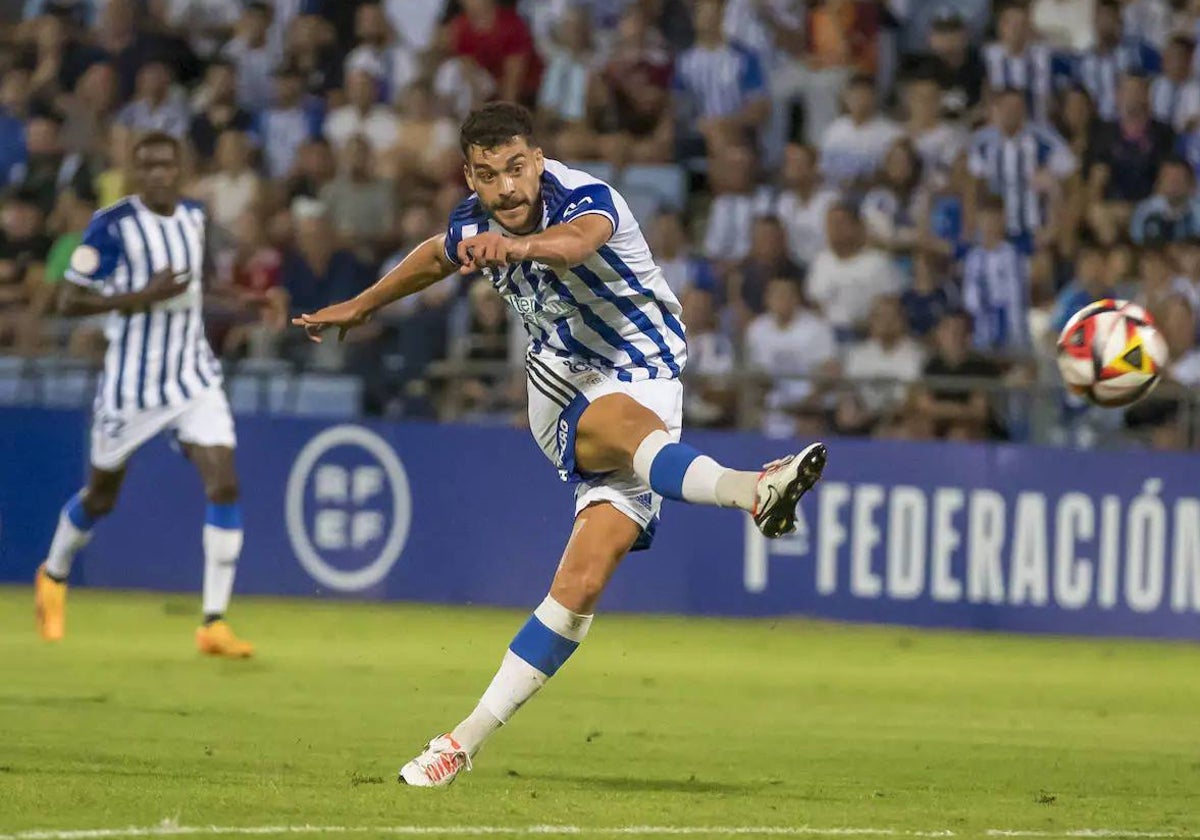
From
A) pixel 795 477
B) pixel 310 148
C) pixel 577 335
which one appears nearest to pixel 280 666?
pixel 577 335

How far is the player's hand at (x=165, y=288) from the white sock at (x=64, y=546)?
1337 mm


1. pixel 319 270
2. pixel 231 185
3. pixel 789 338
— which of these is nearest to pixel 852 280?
pixel 789 338

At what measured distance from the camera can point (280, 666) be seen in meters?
11.6

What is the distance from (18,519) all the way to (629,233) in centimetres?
920

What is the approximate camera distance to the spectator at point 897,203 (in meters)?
16.3

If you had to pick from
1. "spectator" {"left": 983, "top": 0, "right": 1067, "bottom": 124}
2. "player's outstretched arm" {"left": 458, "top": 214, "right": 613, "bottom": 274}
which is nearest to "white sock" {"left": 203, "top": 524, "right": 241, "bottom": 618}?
"player's outstretched arm" {"left": 458, "top": 214, "right": 613, "bottom": 274}

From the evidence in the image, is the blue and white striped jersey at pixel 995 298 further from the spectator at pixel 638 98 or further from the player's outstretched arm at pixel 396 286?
the player's outstretched arm at pixel 396 286

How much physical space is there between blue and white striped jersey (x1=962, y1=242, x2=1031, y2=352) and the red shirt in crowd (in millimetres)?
4204

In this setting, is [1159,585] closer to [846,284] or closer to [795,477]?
[846,284]

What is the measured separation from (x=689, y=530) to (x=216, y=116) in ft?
18.6

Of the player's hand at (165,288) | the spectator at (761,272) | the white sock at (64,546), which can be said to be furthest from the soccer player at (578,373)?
the spectator at (761,272)

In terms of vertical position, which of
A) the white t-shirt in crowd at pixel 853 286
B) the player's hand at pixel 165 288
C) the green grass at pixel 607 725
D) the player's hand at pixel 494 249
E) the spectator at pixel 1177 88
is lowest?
the green grass at pixel 607 725

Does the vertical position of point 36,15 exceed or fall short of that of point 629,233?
it exceeds it

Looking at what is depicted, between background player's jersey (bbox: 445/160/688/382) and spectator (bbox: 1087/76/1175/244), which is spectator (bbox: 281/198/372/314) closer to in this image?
spectator (bbox: 1087/76/1175/244)
